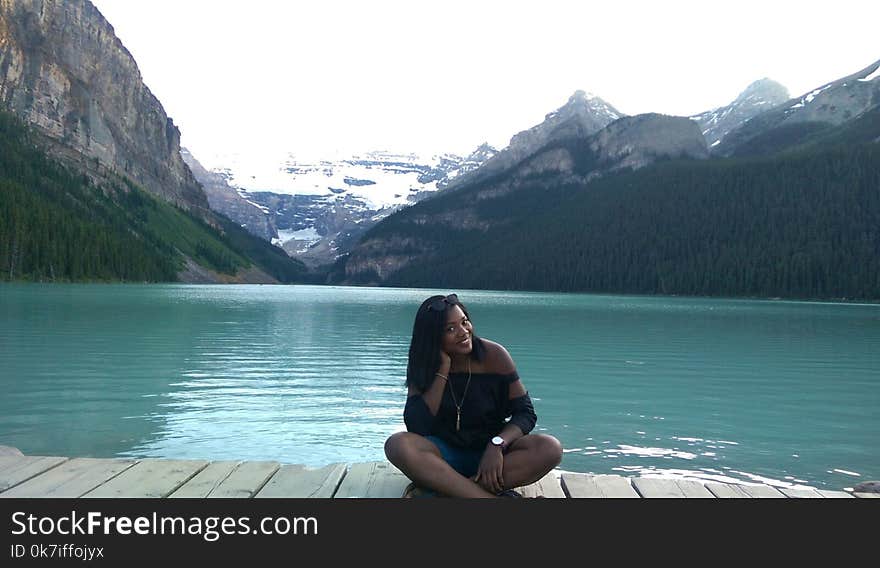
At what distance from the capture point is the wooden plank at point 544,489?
6770 millimetres

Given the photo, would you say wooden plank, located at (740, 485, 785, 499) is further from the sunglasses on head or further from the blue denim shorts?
the sunglasses on head

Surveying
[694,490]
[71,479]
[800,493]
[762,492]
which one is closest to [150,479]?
[71,479]

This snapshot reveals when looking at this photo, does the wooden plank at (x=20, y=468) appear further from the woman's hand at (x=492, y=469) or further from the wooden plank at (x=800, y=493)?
the wooden plank at (x=800, y=493)

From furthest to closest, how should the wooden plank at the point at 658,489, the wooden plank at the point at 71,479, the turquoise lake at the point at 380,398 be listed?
1. the turquoise lake at the point at 380,398
2. the wooden plank at the point at 658,489
3. the wooden plank at the point at 71,479

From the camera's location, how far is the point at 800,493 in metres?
7.12

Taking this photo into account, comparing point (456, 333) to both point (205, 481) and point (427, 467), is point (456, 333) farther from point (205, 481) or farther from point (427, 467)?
point (205, 481)

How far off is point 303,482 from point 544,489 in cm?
242

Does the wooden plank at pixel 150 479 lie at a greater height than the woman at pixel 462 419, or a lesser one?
lesser

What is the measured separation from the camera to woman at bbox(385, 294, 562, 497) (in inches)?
252

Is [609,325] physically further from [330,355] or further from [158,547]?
[158,547]

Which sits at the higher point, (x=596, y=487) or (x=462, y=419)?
(x=462, y=419)

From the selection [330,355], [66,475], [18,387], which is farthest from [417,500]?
[330,355]

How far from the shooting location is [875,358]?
33.5 metres

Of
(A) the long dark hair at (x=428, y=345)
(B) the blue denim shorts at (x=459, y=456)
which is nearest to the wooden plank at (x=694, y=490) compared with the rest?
(B) the blue denim shorts at (x=459, y=456)
